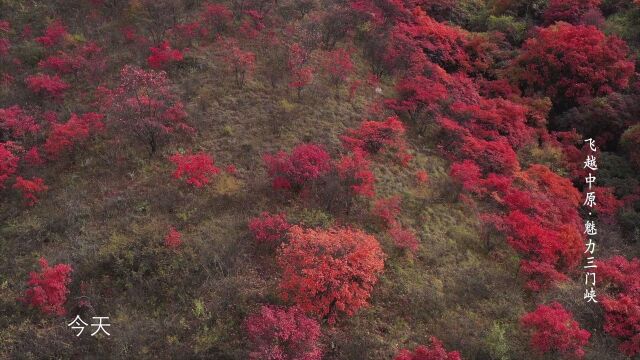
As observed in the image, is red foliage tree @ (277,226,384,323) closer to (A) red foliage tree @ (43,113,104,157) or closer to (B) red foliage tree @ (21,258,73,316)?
(B) red foliage tree @ (21,258,73,316)

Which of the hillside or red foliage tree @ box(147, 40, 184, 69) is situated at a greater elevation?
red foliage tree @ box(147, 40, 184, 69)

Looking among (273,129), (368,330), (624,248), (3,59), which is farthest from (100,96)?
(624,248)

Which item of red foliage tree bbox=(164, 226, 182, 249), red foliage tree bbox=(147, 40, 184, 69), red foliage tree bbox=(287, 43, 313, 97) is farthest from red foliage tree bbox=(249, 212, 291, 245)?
red foliage tree bbox=(147, 40, 184, 69)

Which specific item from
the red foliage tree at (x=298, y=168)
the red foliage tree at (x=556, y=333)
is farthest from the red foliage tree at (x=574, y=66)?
the red foliage tree at (x=556, y=333)

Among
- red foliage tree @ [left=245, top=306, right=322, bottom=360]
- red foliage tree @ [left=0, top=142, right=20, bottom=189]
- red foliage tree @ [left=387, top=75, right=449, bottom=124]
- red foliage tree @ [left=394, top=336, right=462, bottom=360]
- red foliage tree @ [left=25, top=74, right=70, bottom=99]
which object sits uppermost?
red foliage tree @ [left=25, top=74, right=70, bottom=99]

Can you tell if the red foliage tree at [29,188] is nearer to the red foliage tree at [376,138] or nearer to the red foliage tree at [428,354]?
the red foliage tree at [376,138]

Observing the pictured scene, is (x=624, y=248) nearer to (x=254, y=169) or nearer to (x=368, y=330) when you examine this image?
(x=368, y=330)
